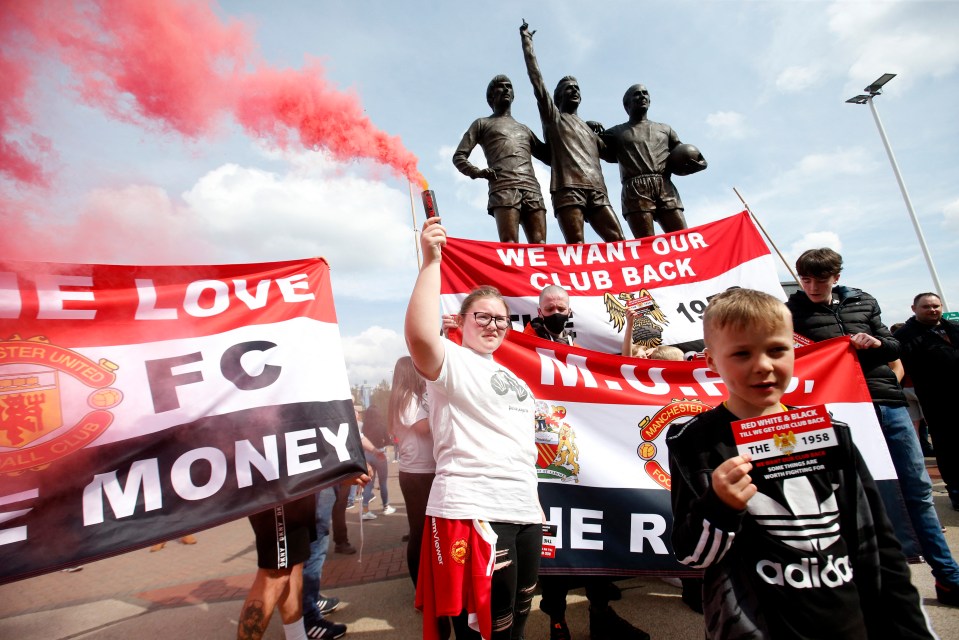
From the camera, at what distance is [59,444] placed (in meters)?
2.03

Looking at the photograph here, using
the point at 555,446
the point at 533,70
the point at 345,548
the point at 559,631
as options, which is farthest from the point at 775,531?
the point at 345,548

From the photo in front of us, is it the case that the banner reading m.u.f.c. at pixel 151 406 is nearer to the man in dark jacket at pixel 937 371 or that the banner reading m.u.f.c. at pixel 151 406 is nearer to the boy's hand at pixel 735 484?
the boy's hand at pixel 735 484

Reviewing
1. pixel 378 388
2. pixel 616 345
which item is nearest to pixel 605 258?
pixel 616 345

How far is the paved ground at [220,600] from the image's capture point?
295 cm

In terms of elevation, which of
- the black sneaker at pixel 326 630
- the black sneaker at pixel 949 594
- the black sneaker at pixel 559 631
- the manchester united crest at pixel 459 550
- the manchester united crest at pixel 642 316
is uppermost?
the manchester united crest at pixel 642 316

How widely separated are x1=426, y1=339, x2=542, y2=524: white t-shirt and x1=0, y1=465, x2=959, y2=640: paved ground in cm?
149

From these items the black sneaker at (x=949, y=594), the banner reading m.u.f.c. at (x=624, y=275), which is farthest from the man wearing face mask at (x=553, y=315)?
the black sneaker at (x=949, y=594)

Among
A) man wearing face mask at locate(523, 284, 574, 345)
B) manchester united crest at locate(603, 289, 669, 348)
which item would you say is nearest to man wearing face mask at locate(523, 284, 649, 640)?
man wearing face mask at locate(523, 284, 574, 345)

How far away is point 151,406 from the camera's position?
2283 millimetres

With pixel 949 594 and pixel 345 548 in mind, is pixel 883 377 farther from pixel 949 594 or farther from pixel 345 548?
pixel 345 548

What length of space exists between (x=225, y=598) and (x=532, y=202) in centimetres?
480

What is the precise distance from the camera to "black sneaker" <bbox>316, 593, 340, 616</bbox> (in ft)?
11.3

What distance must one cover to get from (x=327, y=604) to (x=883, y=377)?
166 inches

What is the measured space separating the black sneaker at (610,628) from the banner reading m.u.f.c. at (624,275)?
1.92m
